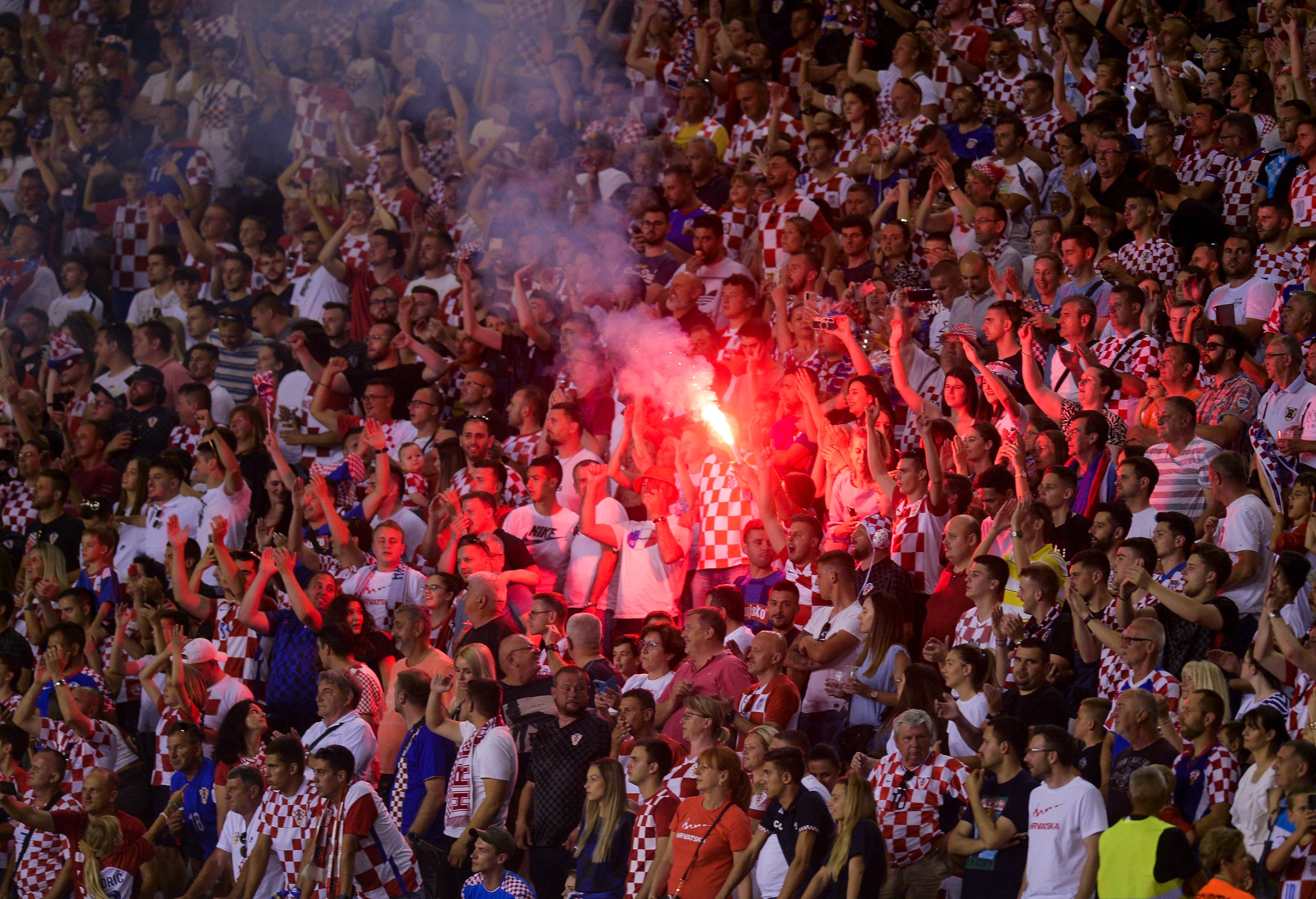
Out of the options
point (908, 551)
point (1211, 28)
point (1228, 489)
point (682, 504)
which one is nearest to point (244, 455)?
point (682, 504)

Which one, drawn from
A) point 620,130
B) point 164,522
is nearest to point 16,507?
point 164,522

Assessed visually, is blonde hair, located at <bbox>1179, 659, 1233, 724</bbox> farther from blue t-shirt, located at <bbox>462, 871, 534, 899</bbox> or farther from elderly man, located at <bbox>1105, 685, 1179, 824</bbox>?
blue t-shirt, located at <bbox>462, 871, 534, 899</bbox>

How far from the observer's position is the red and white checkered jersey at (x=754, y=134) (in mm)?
13141

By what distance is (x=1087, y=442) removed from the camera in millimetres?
8820

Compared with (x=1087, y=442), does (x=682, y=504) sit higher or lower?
lower

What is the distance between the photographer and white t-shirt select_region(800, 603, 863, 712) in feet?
Result: 27.0

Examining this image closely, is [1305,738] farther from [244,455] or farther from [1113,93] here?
[244,455]

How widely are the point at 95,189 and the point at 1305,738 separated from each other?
12.0 metres

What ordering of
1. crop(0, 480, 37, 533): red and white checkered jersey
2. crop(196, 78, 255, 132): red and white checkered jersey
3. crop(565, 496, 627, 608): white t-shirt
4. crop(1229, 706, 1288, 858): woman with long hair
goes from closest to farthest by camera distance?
crop(1229, 706, 1288, 858): woman with long hair, crop(565, 496, 627, 608): white t-shirt, crop(0, 480, 37, 533): red and white checkered jersey, crop(196, 78, 255, 132): red and white checkered jersey

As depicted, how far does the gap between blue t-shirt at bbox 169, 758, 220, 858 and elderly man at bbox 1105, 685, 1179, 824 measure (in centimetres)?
462

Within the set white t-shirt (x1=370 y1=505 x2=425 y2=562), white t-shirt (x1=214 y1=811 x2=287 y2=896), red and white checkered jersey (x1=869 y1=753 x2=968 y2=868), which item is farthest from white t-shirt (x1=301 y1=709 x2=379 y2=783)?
red and white checkered jersey (x1=869 y1=753 x2=968 y2=868)

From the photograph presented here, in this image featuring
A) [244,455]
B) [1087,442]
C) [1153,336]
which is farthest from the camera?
[244,455]

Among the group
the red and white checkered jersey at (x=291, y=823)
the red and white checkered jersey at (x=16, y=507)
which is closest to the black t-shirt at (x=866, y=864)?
the red and white checkered jersey at (x=291, y=823)

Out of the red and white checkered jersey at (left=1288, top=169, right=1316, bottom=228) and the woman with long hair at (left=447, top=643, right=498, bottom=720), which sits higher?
the red and white checkered jersey at (left=1288, top=169, right=1316, bottom=228)
